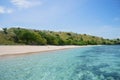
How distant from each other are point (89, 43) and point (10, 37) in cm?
6786

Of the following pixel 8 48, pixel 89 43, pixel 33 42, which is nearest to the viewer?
pixel 8 48

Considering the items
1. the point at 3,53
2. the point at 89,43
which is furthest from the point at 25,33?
the point at 89,43

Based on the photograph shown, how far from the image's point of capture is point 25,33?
64062 mm

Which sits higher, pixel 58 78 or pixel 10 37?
pixel 10 37

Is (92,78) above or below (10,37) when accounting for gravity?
below

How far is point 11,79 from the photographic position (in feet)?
51.1

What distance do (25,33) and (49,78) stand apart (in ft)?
162

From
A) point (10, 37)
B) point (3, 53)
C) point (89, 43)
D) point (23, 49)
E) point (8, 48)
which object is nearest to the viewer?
point (3, 53)

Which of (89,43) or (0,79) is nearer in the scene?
(0,79)

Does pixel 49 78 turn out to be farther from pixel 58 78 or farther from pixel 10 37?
pixel 10 37

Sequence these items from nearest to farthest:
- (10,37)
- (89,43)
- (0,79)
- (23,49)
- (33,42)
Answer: (0,79) < (23,49) < (33,42) < (10,37) < (89,43)

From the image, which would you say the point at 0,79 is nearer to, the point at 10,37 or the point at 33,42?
the point at 33,42

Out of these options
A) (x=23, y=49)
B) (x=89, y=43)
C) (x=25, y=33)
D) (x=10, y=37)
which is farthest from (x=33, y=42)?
(x=89, y=43)

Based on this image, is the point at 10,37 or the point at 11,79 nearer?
the point at 11,79
